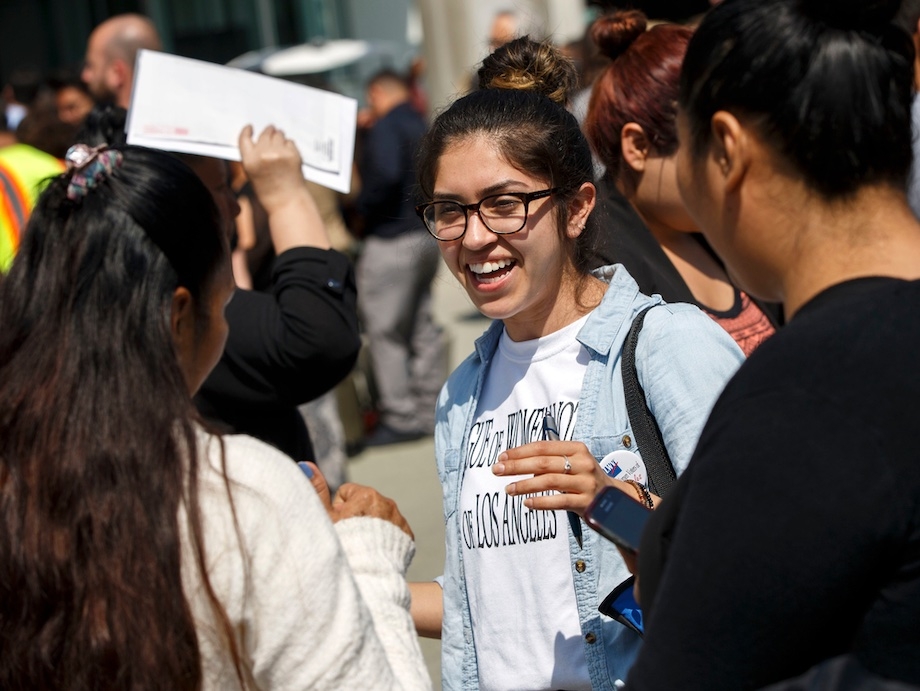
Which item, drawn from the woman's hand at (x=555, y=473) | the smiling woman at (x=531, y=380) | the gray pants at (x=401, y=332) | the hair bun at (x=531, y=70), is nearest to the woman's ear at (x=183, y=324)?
the woman's hand at (x=555, y=473)

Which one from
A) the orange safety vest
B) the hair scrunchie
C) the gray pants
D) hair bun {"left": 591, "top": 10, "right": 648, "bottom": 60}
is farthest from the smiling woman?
the gray pants

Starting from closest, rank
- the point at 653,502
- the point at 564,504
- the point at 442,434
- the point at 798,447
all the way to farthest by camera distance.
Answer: the point at 798,447
the point at 564,504
the point at 653,502
the point at 442,434

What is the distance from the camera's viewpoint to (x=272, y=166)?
9.00 feet

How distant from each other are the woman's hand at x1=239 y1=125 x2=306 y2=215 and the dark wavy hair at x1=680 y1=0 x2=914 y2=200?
5.31 ft

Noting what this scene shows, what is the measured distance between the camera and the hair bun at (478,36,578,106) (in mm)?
2512

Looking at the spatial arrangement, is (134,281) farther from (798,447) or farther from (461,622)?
(461,622)

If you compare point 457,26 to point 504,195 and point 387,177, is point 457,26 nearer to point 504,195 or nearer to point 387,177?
point 387,177

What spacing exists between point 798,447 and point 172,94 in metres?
2.05

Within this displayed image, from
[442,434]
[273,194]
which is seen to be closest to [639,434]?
[442,434]

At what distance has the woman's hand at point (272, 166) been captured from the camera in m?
2.74

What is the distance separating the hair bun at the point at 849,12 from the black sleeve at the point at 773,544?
0.42 metres

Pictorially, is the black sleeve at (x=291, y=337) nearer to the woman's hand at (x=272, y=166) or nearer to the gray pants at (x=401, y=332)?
the woman's hand at (x=272, y=166)

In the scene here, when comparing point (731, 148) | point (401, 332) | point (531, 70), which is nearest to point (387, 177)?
point (401, 332)

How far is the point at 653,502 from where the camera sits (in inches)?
76.9
